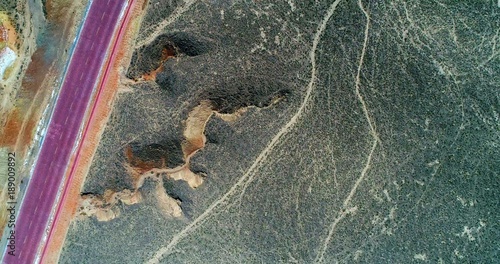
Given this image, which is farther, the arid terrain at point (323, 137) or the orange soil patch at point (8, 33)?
the orange soil patch at point (8, 33)

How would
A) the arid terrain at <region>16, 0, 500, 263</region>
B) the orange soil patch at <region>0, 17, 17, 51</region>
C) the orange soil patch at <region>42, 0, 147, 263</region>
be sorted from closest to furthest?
the arid terrain at <region>16, 0, 500, 263</region>, the orange soil patch at <region>42, 0, 147, 263</region>, the orange soil patch at <region>0, 17, 17, 51</region>

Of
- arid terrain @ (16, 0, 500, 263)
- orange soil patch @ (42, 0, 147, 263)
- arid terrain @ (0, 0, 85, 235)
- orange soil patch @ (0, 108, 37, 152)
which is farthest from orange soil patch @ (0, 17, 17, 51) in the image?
arid terrain @ (16, 0, 500, 263)

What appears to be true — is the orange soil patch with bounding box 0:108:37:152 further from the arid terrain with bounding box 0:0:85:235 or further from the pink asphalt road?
the pink asphalt road

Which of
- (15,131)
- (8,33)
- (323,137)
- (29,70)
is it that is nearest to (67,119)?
(15,131)

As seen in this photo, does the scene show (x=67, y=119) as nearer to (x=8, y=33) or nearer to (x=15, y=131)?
(x=15, y=131)

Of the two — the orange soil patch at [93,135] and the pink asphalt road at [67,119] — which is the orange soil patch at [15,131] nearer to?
the pink asphalt road at [67,119]

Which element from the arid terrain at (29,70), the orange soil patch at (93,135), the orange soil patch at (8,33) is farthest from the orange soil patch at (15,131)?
the orange soil patch at (8,33)
